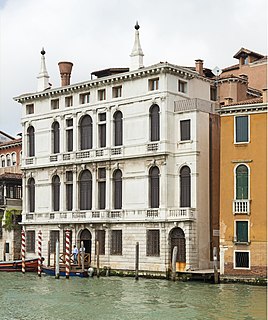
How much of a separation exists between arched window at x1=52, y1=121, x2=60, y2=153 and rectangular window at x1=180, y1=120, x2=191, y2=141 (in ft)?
19.7

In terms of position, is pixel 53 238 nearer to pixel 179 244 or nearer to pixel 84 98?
pixel 84 98

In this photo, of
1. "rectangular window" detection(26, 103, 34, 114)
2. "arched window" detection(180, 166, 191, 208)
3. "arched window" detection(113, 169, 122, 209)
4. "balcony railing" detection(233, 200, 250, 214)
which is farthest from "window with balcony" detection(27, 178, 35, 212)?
"balcony railing" detection(233, 200, 250, 214)

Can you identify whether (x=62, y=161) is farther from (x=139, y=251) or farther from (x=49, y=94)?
(x=139, y=251)

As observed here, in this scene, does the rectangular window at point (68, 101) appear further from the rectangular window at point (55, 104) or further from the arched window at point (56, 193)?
the arched window at point (56, 193)

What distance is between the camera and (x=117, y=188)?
29.0 meters

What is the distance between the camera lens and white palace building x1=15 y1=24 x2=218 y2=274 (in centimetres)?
2706

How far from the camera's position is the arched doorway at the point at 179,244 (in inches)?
1051

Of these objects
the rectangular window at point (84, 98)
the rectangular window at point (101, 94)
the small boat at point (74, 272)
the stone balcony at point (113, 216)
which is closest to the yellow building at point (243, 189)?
the stone balcony at point (113, 216)

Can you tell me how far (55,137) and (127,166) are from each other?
4.30 meters

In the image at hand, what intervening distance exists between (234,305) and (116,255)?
405 inches

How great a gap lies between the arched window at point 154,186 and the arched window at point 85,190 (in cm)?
306

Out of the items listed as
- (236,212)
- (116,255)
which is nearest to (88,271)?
(116,255)

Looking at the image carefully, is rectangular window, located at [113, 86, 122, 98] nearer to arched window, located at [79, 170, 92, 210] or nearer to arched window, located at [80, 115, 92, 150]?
arched window, located at [80, 115, 92, 150]

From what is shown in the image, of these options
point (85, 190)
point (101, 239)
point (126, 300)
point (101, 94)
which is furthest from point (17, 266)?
point (126, 300)
